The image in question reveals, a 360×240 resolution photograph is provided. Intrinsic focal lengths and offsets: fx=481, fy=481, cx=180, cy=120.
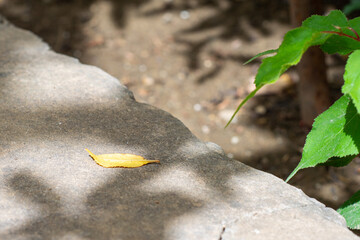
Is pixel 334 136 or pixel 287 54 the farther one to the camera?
pixel 334 136

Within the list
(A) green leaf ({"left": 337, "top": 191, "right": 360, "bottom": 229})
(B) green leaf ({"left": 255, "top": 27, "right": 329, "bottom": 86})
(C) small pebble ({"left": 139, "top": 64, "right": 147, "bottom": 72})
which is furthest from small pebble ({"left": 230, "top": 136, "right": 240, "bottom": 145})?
(B) green leaf ({"left": 255, "top": 27, "right": 329, "bottom": 86})

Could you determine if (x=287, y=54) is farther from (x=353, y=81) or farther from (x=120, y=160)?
(x=120, y=160)

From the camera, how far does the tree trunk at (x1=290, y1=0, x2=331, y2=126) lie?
303cm

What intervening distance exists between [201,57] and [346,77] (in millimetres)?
2967

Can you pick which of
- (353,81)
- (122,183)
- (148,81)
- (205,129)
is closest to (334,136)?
(353,81)

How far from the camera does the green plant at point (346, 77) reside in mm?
1238

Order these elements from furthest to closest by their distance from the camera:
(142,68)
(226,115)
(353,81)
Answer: (142,68), (226,115), (353,81)

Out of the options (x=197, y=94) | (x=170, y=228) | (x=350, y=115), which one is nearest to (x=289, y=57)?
(x=350, y=115)

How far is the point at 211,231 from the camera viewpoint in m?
1.27

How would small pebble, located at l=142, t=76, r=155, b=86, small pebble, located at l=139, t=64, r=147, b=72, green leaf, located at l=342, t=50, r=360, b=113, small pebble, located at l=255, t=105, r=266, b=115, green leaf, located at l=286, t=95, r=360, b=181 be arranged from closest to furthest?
green leaf, located at l=342, t=50, r=360, b=113 → green leaf, located at l=286, t=95, r=360, b=181 → small pebble, located at l=255, t=105, r=266, b=115 → small pebble, located at l=142, t=76, r=155, b=86 → small pebble, located at l=139, t=64, r=147, b=72

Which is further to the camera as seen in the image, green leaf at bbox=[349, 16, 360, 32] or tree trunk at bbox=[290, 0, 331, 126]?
tree trunk at bbox=[290, 0, 331, 126]

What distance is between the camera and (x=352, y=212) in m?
1.49

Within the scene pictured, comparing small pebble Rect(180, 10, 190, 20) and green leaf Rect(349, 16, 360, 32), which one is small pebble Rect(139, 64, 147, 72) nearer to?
small pebble Rect(180, 10, 190, 20)

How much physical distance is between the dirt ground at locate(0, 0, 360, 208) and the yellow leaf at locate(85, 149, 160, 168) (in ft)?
5.55
